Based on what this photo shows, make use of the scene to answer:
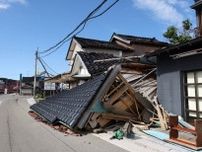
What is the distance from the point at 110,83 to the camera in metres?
12.4

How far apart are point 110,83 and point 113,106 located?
984 millimetres

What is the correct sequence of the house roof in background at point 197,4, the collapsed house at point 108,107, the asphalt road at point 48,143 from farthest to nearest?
the house roof in background at point 197,4 < the collapsed house at point 108,107 < the asphalt road at point 48,143

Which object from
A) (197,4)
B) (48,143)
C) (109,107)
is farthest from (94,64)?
(48,143)

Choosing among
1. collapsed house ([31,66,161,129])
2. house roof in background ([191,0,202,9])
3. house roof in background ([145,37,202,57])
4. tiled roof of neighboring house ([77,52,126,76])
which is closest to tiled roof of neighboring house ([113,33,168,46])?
tiled roof of neighboring house ([77,52,126,76])

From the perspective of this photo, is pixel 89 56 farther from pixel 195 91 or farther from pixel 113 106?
pixel 195 91

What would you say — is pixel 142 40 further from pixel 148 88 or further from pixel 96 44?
pixel 148 88

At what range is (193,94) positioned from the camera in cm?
1132

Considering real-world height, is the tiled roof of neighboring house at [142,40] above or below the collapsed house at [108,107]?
above

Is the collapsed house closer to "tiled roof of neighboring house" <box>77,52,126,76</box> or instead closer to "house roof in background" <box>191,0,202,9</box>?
"tiled roof of neighboring house" <box>77,52,126,76</box>

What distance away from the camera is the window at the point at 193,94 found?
36.0 feet

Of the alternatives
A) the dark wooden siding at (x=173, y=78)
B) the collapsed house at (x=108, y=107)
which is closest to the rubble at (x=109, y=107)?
the collapsed house at (x=108, y=107)

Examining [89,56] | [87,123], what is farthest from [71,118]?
[89,56]

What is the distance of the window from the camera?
10984 millimetres

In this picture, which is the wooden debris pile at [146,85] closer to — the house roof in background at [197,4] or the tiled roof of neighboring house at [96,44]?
the house roof in background at [197,4]
